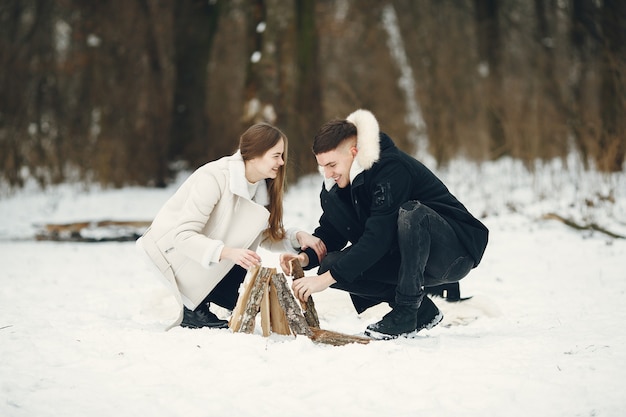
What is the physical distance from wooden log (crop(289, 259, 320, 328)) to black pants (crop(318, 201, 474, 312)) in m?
0.16

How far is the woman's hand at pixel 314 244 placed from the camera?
13.2 feet

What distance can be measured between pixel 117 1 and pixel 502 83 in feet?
26.9

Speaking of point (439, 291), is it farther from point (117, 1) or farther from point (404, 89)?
point (404, 89)

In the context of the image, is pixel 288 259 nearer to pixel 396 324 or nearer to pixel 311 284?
pixel 311 284

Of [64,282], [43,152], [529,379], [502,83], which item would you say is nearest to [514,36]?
[502,83]

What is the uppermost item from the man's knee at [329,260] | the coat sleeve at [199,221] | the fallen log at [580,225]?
the coat sleeve at [199,221]

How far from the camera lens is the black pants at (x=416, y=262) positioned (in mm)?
3646

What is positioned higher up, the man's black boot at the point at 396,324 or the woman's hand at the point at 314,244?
the woman's hand at the point at 314,244

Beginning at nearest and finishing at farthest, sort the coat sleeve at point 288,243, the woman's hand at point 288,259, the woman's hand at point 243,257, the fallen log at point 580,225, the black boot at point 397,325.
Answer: the woman's hand at point 243,257 → the black boot at point 397,325 → the woman's hand at point 288,259 → the coat sleeve at point 288,243 → the fallen log at point 580,225

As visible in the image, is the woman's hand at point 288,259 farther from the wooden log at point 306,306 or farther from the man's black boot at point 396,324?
the man's black boot at point 396,324

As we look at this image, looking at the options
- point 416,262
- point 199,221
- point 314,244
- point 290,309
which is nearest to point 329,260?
point 314,244

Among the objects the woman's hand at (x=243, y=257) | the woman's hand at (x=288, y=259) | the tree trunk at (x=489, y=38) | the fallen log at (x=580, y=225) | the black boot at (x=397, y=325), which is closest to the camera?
the woman's hand at (x=243, y=257)

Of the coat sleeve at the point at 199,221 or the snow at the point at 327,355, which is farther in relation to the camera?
the coat sleeve at the point at 199,221

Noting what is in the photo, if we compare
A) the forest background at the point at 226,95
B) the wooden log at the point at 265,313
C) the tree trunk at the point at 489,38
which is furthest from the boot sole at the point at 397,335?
the tree trunk at the point at 489,38
